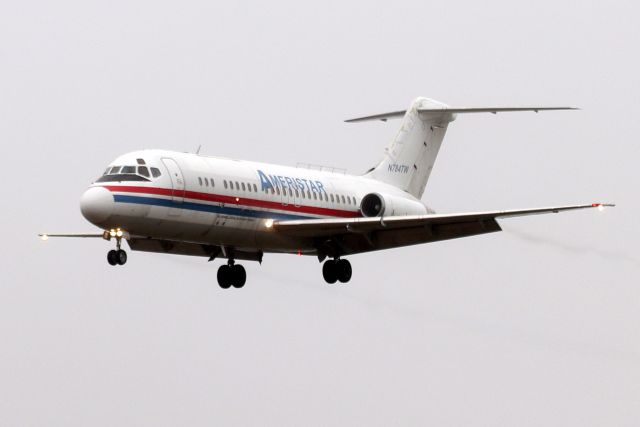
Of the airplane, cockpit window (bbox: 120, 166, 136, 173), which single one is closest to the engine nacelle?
the airplane

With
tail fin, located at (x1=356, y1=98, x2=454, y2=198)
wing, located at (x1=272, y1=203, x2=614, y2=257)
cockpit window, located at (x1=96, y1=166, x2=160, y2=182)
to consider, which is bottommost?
cockpit window, located at (x1=96, y1=166, x2=160, y2=182)

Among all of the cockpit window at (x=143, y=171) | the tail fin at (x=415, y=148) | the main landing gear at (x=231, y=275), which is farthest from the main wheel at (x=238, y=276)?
the cockpit window at (x=143, y=171)

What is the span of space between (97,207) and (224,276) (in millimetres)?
7247

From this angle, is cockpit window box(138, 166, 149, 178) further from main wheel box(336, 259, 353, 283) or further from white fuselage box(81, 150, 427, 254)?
main wheel box(336, 259, 353, 283)

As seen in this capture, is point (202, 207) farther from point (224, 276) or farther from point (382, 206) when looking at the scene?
point (382, 206)

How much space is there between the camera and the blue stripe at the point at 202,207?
4088cm

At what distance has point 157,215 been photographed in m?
41.3

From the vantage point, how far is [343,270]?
46.3 metres

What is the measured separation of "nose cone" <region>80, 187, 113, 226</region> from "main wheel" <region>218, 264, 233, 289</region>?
6940mm

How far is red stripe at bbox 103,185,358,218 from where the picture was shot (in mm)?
41000

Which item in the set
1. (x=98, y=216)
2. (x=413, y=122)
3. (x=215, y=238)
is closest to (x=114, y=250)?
(x=98, y=216)

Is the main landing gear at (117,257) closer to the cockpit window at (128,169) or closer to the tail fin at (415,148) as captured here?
the cockpit window at (128,169)

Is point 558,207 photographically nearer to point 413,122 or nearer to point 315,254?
point 315,254

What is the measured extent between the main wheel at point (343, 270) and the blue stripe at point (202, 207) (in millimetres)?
1994
